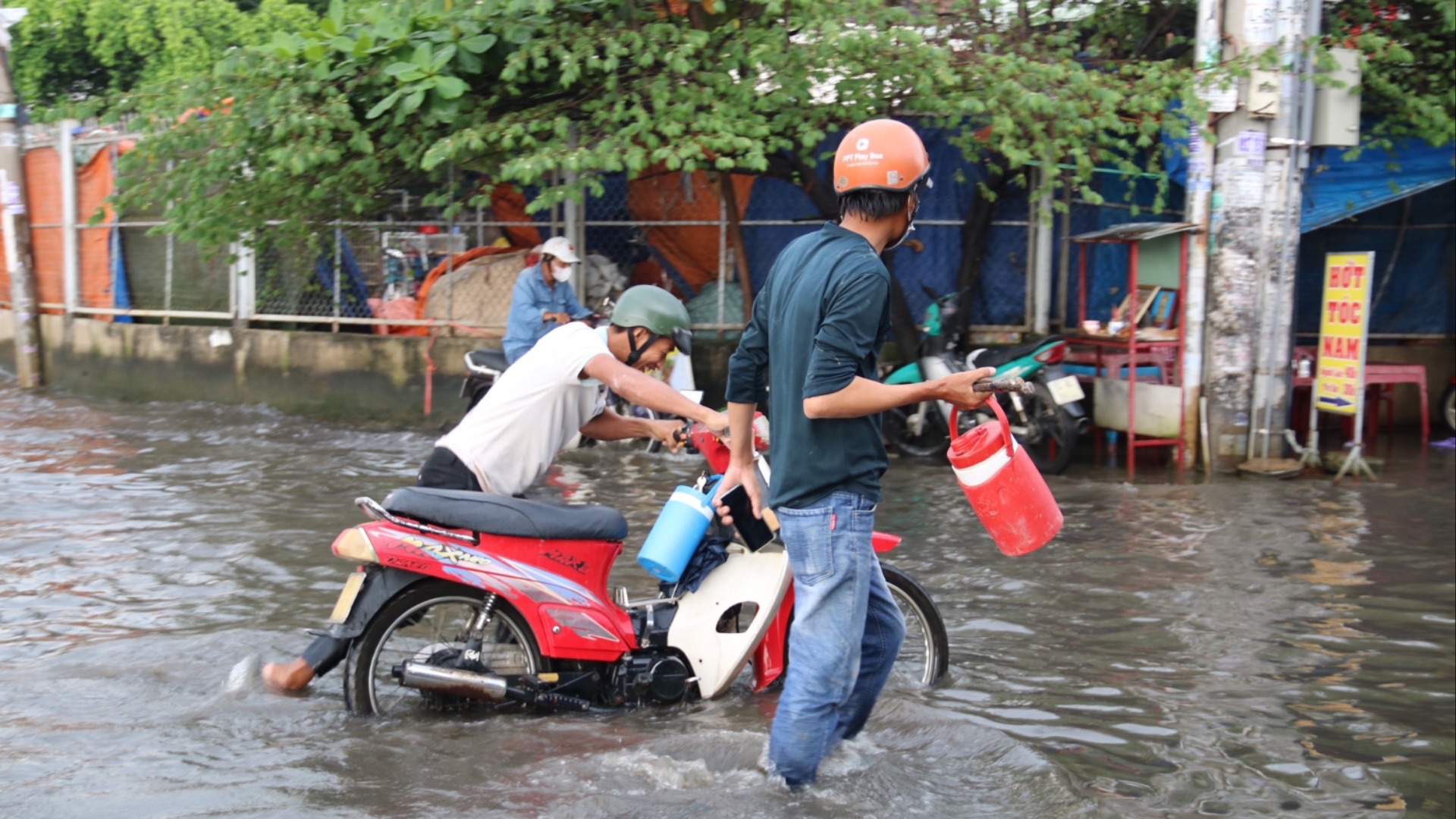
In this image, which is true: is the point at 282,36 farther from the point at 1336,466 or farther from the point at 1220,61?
the point at 1336,466

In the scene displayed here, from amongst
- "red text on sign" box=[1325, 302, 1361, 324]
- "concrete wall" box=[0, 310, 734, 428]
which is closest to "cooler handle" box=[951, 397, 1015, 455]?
"red text on sign" box=[1325, 302, 1361, 324]

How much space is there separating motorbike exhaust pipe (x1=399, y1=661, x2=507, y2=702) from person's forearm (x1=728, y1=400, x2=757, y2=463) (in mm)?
1116

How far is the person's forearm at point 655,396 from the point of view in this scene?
4.07 m

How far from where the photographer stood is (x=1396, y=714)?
4.64 meters

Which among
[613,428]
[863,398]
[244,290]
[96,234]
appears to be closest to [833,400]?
[863,398]

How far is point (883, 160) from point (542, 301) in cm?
686

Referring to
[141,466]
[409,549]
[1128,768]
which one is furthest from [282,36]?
[1128,768]

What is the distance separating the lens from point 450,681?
13.6 ft

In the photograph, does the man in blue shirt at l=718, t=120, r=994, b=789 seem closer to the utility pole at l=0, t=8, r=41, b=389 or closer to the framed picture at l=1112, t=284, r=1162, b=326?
the framed picture at l=1112, t=284, r=1162, b=326

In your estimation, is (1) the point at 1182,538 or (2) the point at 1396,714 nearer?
(2) the point at 1396,714

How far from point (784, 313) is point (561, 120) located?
Result: 6293mm

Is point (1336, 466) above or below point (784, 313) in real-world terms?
below

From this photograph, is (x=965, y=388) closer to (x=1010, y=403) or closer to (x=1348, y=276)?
(x=1010, y=403)

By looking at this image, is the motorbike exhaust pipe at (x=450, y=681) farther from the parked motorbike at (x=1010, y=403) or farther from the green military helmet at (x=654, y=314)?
the parked motorbike at (x=1010, y=403)
